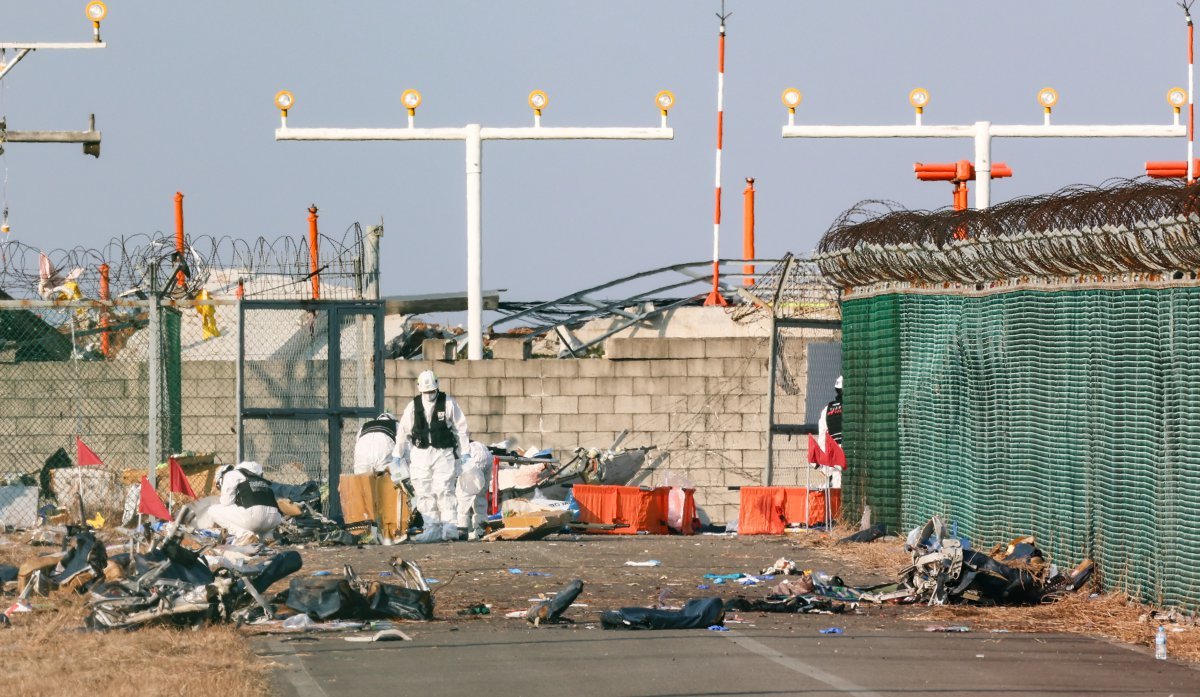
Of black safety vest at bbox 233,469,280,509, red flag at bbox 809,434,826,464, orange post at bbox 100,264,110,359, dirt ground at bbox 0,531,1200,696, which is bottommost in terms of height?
dirt ground at bbox 0,531,1200,696

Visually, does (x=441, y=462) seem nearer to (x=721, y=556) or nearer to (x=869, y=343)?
(x=721, y=556)

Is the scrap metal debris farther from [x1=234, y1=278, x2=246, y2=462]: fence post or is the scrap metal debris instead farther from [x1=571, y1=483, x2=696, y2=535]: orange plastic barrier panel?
[x1=234, y1=278, x2=246, y2=462]: fence post

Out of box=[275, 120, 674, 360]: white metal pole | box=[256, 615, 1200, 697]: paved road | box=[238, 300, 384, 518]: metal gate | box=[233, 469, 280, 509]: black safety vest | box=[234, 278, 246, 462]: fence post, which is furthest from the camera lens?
box=[275, 120, 674, 360]: white metal pole

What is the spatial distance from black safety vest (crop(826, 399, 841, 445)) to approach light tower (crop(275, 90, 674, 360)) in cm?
493

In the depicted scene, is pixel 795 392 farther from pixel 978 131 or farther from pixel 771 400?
pixel 978 131

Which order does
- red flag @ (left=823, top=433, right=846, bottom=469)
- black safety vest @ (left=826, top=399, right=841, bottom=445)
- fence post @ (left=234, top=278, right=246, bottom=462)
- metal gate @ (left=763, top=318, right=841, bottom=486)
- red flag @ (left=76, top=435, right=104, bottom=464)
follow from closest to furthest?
red flag @ (left=76, top=435, right=104, bottom=464) < red flag @ (left=823, top=433, right=846, bottom=469) < fence post @ (left=234, top=278, right=246, bottom=462) < black safety vest @ (left=826, top=399, right=841, bottom=445) < metal gate @ (left=763, top=318, right=841, bottom=486)

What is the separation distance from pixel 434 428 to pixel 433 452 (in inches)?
9.0

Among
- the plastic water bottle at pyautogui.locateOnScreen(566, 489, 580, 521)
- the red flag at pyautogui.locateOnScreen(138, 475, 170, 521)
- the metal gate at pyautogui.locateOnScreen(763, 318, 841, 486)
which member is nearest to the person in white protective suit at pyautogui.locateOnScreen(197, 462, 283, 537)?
the red flag at pyautogui.locateOnScreen(138, 475, 170, 521)

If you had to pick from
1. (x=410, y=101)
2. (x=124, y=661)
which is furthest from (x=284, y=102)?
(x=124, y=661)

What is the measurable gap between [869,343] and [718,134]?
647cm

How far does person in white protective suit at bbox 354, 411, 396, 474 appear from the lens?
17109 mm

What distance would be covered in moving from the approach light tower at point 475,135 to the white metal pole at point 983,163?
3.92m

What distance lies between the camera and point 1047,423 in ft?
39.0

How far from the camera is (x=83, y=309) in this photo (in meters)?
16.5
